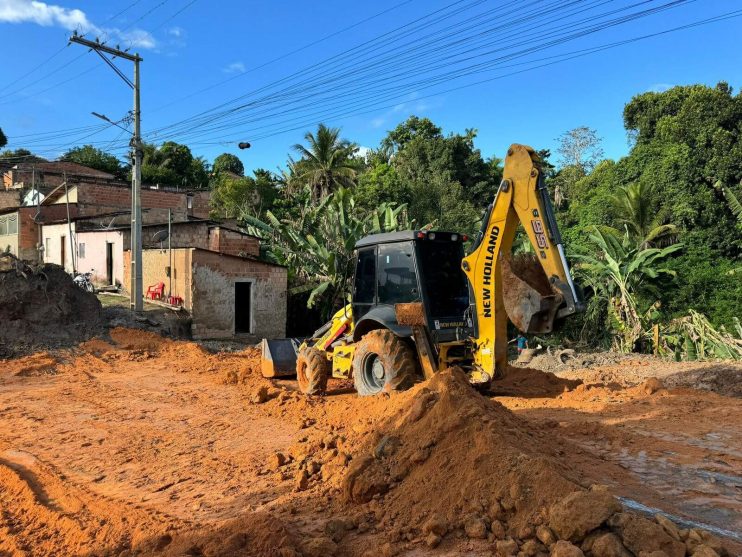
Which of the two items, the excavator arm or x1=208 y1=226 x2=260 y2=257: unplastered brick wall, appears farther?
x1=208 y1=226 x2=260 y2=257: unplastered brick wall

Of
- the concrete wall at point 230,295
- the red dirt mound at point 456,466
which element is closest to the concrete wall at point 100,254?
the concrete wall at point 230,295

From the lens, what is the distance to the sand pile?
12852 mm

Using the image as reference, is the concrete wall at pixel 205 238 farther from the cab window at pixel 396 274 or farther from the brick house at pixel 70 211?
the cab window at pixel 396 274

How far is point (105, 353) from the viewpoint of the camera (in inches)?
487

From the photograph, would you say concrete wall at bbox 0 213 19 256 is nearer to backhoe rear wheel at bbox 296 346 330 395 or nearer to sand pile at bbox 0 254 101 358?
sand pile at bbox 0 254 101 358

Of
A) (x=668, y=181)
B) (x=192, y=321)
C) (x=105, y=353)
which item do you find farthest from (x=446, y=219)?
(x=105, y=353)

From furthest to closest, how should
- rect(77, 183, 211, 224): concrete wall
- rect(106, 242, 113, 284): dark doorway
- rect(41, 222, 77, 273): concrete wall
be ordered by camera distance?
rect(77, 183, 211, 224): concrete wall, rect(41, 222, 77, 273): concrete wall, rect(106, 242, 113, 284): dark doorway

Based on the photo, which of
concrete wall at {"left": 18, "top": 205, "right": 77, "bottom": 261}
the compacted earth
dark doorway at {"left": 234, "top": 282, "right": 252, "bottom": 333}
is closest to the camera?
the compacted earth

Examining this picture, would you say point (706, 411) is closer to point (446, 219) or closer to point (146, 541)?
point (146, 541)

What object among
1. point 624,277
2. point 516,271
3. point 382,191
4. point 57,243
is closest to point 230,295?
point 624,277

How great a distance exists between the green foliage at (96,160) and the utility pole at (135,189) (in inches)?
1324

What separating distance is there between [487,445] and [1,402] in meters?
7.64

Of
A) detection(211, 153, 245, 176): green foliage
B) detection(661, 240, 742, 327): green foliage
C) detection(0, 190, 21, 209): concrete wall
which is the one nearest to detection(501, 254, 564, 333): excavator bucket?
detection(661, 240, 742, 327): green foliage

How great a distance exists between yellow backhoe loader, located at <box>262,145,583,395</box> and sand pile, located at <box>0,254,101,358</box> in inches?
307
